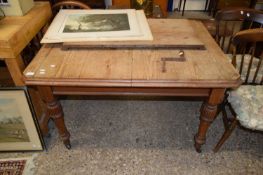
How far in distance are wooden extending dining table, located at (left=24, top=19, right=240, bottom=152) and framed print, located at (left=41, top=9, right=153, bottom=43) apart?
4 centimetres

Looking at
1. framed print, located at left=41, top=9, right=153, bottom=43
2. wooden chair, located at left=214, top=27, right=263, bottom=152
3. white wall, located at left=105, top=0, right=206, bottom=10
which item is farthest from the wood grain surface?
white wall, located at left=105, top=0, right=206, bottom=10

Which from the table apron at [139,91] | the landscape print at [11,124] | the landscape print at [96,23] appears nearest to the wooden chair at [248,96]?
the table apron at [139,91]

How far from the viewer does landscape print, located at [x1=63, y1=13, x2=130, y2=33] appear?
1054 millimetres

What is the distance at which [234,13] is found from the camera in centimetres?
136

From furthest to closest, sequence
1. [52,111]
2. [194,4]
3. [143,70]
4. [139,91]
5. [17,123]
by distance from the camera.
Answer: [194,4], [17,123], [52,111], [139,91], [143,70]

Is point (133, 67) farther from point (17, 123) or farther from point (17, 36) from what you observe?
point (17, 123)

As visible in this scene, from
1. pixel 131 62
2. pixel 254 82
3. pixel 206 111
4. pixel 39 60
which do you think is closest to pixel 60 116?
pixel 39 60

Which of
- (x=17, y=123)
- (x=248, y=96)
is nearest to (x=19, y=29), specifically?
(x=17, y=123)

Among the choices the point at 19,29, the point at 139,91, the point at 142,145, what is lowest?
the point at 142,145

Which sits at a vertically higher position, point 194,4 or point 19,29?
point 19,29

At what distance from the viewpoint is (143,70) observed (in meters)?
0.89

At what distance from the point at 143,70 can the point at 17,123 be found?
0.80 meters

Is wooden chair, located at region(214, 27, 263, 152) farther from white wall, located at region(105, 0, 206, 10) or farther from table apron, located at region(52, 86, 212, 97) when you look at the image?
white wall, located at region(105, 0, 206, 10)

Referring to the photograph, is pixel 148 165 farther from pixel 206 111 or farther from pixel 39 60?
pixel 39 60
